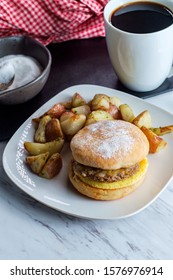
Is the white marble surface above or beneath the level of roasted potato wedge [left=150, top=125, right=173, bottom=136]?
beneath

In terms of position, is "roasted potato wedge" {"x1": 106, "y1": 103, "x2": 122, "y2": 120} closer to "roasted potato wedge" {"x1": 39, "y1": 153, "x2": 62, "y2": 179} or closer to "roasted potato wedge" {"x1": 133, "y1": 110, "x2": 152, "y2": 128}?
"roasted potato wedge" {"x1": 133, "y1": 110, "x2": 152, "y2": 128}

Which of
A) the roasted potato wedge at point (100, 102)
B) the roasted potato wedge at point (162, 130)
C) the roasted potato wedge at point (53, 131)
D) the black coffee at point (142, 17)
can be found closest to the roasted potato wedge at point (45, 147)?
the roasted potato wedge at point (53, 131)

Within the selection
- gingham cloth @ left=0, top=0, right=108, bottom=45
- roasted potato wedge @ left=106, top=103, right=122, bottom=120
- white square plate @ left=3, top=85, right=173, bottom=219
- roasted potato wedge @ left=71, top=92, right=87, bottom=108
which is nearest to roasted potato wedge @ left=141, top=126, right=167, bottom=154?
white square plate @ left=3, top=85, right=173, bottom=219

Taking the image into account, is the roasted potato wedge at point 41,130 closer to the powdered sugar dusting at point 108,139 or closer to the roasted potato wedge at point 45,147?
the roasted potato wedge at point 45,147

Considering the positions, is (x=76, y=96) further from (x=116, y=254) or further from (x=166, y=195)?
(x=116, y=254)

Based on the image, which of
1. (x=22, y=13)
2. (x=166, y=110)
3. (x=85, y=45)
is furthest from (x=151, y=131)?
(x=22, y=13)
